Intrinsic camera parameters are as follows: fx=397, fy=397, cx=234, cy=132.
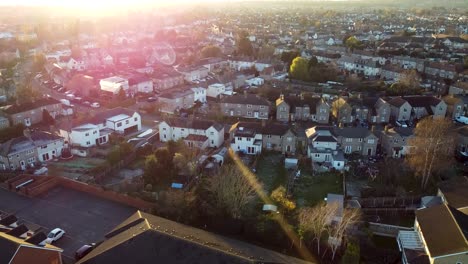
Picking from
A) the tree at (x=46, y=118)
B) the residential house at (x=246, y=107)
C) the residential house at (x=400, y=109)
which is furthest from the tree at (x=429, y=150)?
the tree at (x=46, y=118)

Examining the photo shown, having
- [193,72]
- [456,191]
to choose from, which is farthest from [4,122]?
[456,191]

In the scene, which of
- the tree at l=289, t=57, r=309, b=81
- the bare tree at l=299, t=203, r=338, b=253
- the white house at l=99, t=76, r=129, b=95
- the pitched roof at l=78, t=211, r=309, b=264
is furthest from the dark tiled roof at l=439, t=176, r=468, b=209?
the white house at l=99, t=76, r=129, b=95

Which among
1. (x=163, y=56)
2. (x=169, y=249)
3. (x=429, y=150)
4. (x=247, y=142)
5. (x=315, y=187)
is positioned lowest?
(x=315, y=187)

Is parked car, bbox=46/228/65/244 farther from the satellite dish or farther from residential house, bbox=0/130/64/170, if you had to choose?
the satellite dish

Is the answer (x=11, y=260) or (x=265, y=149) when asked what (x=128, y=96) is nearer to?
(x=265, y=149)

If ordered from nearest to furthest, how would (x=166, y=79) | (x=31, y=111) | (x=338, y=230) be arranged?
1. (x=338, y=230)
2. (x=31, y=111)
3. (x=166, y=79)

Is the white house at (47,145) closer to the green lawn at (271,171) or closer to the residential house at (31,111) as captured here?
the residential house at (31,111)

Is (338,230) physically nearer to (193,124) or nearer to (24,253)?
(24,253)
